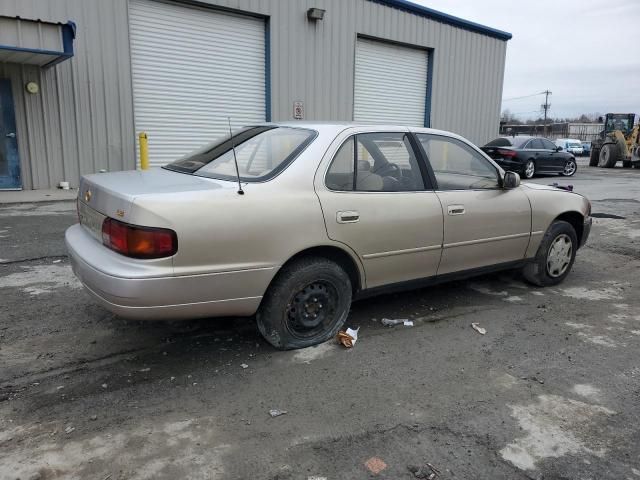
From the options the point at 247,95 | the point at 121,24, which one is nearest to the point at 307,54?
the point at 247,95

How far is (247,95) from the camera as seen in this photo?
1411 centimetres

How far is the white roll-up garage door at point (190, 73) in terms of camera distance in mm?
12352

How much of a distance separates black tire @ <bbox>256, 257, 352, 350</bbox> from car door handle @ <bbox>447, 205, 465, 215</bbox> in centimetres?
110

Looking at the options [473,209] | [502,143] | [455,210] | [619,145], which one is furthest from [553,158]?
[455,210]

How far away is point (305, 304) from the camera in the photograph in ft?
12.0

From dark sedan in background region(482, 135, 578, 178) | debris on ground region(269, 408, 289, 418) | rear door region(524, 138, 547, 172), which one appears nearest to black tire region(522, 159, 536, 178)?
dark sedan in background region(482, 135, 578, 178)

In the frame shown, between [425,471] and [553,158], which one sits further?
[553,158]

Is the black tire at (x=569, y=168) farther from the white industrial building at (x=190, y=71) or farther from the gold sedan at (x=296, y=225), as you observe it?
the gold sedan at (x=296, y=225)

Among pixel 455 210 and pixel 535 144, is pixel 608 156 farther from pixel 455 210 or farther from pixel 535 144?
pixel 455 210

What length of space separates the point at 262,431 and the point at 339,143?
2045 mm

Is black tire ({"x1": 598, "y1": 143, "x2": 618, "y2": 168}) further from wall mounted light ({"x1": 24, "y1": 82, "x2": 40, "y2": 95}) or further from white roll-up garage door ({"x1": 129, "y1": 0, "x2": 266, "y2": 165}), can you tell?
wall mounted light ({"x1": 24, "y1": 82, "x2": 40, "y2": 95})

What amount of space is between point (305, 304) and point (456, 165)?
193cm

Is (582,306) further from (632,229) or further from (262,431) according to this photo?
(632,229)

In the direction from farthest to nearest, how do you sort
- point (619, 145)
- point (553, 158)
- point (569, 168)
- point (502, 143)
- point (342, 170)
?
point (619, 145) < point (569, 168) < point (553, 158) < point (502, 143) < point (342, 170)
